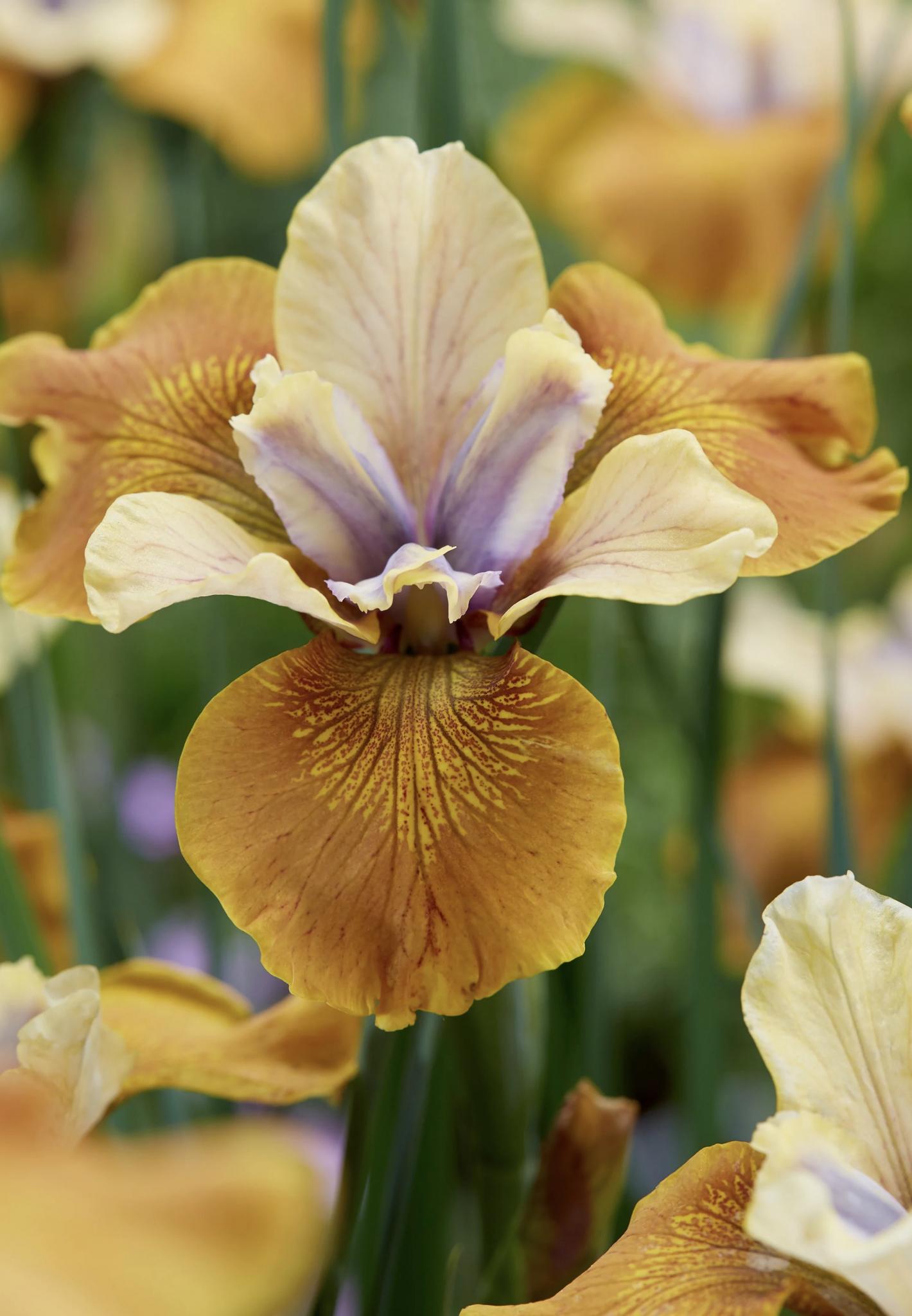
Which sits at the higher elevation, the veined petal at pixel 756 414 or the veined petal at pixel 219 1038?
the veined petal at pixel 756 414

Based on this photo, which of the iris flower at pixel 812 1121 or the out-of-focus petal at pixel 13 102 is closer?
the iris flower at pixel 812 1121

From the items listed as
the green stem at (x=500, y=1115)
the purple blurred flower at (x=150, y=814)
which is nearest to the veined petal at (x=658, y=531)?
the green stem at (x=500, y=1115)

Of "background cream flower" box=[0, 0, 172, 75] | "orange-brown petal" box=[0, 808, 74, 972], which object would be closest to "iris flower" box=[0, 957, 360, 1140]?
"orange-brown petal" box=[0, 808, 74, 972]

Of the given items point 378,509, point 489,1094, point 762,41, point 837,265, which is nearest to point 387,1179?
point 489,1094

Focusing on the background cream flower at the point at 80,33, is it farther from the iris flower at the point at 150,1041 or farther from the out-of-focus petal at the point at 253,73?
the iris flower at the point at 150,1041

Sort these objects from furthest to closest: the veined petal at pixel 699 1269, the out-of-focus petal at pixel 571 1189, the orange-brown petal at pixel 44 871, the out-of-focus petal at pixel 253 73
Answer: the out-of-focus petal at pixel 253 73
the orange-brown petal at pixel 44 871
the out-of-focus petal at pixel 571 1189
the veined petal at pixel 699 1269

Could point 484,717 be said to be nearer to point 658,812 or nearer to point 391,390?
point 391,390

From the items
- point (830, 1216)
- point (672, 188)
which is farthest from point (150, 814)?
point (830, 1216)
